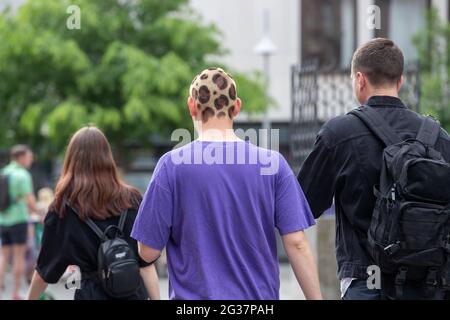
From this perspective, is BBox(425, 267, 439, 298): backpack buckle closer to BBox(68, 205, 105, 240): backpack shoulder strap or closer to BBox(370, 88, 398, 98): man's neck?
BBox(370, 88, 398, 98): man's neck

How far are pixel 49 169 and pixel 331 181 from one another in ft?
55.2

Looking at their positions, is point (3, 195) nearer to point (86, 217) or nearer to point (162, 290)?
point (162, 290)

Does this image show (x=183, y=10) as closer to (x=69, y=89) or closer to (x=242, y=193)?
(x=69, y=89)

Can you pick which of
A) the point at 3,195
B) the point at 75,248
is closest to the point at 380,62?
the point at 75,248

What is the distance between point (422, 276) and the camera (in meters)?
3.82

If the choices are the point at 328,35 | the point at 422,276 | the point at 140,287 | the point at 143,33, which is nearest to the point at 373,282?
the point at 422,276

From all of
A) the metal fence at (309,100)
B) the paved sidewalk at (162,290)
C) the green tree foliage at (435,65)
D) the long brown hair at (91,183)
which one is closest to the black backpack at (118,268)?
the long brown hair at (91,183)

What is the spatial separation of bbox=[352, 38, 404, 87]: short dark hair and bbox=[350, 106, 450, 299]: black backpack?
0.48 metres

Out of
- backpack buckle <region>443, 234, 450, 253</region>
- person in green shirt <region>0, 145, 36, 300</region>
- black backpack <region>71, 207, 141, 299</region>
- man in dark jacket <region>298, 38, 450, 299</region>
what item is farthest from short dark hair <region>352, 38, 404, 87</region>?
person in green shirt <region>0, 145, 36, 300</region>

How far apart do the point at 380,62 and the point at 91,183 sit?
1869mm

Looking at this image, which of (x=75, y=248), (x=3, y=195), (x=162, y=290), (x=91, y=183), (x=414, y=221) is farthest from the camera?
(x=162, y=290)

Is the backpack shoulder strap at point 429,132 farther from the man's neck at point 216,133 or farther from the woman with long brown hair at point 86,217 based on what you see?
the woman with long brown hair at point 86,217

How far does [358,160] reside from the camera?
4090 mm

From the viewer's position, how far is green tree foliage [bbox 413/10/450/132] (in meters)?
16.5
